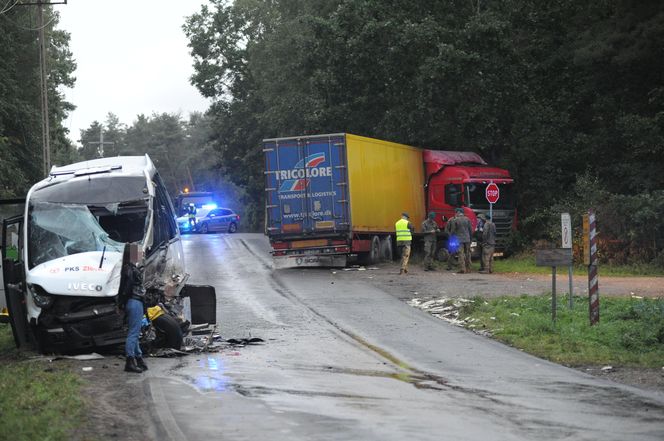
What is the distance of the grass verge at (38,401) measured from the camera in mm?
8812

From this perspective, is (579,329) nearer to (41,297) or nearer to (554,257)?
(554,257)

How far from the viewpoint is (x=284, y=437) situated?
8.95 m

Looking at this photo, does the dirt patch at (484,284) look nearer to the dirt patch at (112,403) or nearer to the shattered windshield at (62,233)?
the shattered windshield at (62,233)

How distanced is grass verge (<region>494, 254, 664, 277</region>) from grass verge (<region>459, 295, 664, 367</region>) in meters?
9.56

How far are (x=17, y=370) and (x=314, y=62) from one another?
31763 mm

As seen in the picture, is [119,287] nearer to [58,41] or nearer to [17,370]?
[17,370]

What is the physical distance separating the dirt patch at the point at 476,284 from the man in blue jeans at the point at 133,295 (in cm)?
785

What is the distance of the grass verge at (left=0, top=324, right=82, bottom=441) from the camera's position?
8812 mm

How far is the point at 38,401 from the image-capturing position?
10.5 m

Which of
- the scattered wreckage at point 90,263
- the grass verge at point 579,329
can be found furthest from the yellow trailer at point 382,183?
the scattered wreckage at point 90,263

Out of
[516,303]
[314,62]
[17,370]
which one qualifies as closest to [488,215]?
[314,62]

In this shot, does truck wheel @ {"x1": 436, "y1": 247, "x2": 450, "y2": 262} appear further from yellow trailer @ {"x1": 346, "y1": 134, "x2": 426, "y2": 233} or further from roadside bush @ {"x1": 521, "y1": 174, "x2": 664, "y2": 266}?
roadside bush @ {"x1": 521, "y1": 174, "x2": 664, "y2": 266}

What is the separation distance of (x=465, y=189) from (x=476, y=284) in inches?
405

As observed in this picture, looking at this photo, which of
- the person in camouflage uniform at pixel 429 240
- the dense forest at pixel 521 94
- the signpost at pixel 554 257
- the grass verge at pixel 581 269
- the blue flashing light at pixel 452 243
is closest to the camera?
the signpost at pixel 554 257
